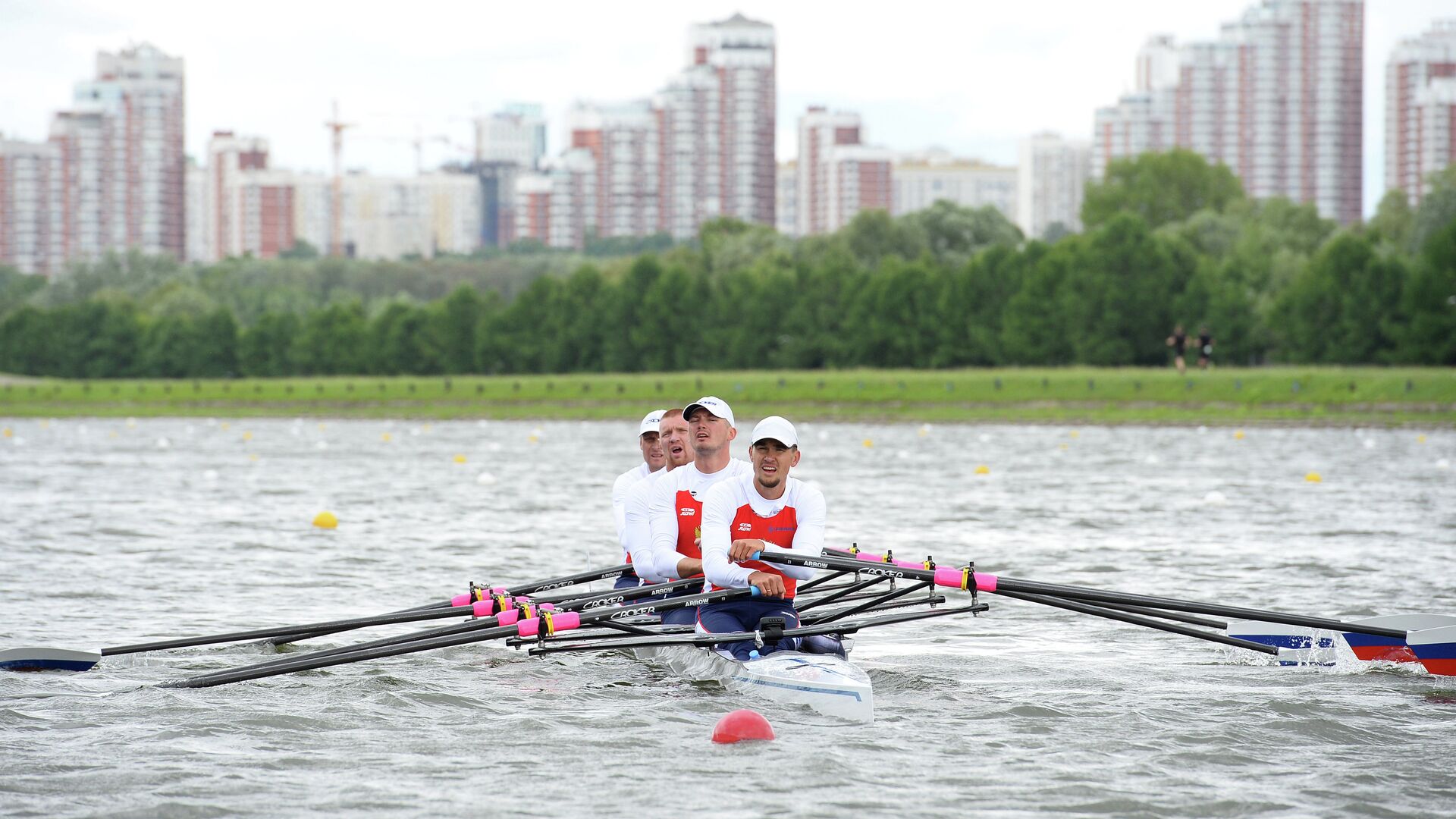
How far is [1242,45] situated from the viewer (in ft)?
430

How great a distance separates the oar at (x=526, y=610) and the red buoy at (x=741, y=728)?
1585 mm

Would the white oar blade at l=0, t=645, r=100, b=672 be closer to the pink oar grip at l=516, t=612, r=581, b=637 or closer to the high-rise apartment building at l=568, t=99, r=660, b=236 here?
the pink oar grip at l=516, t=612, r=581, b=637

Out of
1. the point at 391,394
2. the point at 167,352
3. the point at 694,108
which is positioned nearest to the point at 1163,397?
the point at 391,394

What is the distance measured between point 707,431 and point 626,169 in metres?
143

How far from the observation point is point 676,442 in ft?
31.3

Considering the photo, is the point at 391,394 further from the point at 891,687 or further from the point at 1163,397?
the point at 891,687

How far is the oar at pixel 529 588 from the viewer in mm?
9297

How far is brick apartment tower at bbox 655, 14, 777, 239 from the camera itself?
139 meters

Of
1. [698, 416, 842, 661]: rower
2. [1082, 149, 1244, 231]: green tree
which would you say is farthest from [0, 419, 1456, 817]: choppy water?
[1082, 149, 1244, 231]: green tree

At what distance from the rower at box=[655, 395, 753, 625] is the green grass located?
2858cm

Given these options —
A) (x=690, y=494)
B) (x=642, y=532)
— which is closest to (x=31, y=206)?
(x=642, y=532)

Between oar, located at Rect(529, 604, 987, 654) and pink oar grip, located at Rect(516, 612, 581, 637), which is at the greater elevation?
pink oar grip, located at Rect(516, 612, 581, 637)

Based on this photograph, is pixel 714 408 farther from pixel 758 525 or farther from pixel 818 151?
pixel 818 151

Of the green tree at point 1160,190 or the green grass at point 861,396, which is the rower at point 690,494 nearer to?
the green grass at point 861,396
